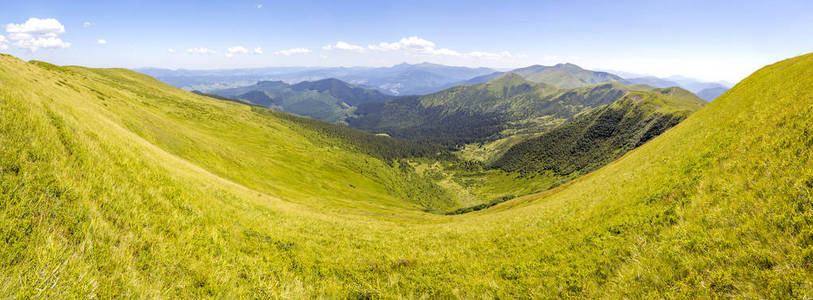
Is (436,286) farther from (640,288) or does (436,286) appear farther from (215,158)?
(215,158)

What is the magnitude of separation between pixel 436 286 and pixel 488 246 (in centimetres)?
562

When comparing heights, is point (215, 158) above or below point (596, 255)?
below

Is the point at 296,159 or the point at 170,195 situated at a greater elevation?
the point at 170,195

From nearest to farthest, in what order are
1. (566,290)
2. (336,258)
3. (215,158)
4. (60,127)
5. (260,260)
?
(566,290) → (260,260) → (60,127) → (336,258) → (215,158)

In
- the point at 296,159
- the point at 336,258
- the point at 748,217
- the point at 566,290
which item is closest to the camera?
the point at 748,217

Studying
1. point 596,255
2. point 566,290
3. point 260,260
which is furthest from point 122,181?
point 596,255

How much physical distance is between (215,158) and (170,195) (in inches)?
2988

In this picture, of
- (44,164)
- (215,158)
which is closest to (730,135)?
(44,164)

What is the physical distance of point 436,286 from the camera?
378 inches

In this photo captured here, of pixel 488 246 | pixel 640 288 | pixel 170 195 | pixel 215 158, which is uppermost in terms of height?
pixel 170 195

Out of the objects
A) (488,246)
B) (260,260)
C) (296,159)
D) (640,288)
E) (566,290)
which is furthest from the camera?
(296,159)

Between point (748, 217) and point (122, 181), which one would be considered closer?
point (748, 217)

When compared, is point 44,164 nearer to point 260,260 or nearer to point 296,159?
point 260,260

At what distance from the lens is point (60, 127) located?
32.0 ft
